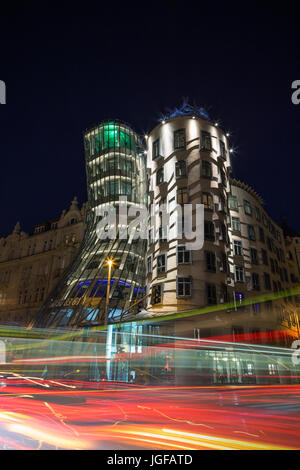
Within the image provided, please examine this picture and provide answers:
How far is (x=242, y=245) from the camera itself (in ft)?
117

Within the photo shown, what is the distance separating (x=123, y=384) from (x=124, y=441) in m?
13.2

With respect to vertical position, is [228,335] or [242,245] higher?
[242,245]

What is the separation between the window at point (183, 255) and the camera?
26.4 m

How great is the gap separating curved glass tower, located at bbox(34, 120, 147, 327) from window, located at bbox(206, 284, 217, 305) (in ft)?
21.1

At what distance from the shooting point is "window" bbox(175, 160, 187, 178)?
29938 mm

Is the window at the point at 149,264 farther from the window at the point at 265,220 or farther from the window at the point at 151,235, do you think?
the window at the point at 265,220

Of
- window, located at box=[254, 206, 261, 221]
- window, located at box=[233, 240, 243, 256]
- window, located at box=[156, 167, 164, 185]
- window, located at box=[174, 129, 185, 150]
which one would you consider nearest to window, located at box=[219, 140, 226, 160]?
window, located at box=[174, 129, 185, 150]

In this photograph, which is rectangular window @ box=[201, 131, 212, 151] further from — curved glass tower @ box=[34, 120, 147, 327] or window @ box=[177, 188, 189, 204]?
curved glass tower @ box=[34, 120, 147, 327]

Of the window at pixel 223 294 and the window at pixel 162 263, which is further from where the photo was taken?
the window at pixel 162 263

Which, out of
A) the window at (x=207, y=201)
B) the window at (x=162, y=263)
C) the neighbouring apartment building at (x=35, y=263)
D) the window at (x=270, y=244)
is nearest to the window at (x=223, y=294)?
the window at (x=162, y=263)

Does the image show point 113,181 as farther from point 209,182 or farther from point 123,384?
point 123,384

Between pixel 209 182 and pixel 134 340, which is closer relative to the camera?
pixel 134 340

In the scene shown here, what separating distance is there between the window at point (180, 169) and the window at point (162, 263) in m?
7.81
